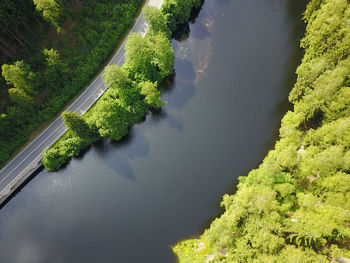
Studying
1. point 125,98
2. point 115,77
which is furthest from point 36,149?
point 115,77

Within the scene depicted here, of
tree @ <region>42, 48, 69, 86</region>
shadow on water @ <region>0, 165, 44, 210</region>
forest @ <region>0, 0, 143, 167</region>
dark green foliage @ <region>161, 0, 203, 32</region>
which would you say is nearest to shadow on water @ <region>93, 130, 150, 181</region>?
shadow on water @ <region>0, 165, 44, 210</region>

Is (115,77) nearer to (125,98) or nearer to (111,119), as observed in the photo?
(125,98)

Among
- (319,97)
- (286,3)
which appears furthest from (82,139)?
(286,3)

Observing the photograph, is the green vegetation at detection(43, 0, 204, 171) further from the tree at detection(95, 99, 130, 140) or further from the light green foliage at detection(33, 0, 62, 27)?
the light green foliage at detection(33, 0, 62, 27)

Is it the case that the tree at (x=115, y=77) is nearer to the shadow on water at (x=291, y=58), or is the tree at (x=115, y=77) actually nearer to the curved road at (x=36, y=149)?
the curved road at (x=36, y=149)

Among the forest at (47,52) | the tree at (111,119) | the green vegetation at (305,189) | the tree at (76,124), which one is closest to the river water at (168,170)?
the tree at (111,119)

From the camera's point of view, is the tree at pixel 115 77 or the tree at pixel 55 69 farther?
the tree at pixel 55 69
